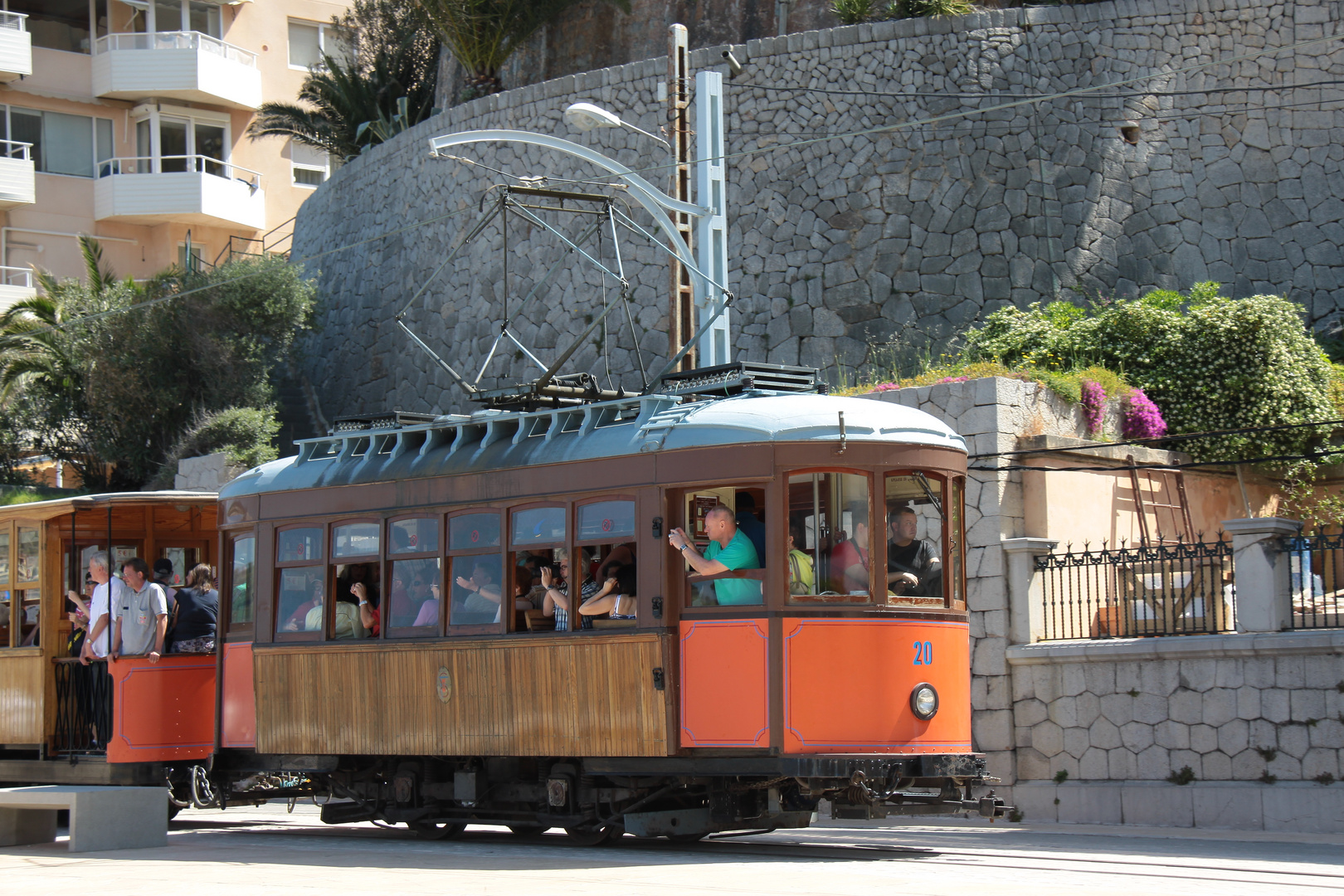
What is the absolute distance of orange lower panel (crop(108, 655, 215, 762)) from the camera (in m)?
12.6

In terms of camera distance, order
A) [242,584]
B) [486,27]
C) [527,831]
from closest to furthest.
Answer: [527,831]
[242,584]
[486,27]

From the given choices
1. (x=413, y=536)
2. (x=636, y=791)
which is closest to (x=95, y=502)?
(x=413, y=536)

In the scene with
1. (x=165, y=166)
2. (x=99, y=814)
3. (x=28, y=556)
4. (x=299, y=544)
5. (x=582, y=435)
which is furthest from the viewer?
(x=165, y=166)

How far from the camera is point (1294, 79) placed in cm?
2312

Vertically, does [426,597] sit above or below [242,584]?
below

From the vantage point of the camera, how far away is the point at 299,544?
478 inches

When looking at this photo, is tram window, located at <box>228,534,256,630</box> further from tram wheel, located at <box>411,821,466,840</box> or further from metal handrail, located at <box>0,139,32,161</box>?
metal handrail, located at <box>0,139,32,161</box>

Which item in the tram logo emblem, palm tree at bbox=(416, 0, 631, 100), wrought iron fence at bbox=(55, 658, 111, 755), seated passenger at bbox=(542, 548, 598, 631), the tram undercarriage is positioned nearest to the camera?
the tram undercarriage

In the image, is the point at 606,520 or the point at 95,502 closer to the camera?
the point at 606,520

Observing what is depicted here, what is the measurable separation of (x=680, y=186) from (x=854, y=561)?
7220 millimetres

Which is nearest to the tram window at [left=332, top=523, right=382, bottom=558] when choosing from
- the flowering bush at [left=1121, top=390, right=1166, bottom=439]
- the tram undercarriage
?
the tram undercarriage

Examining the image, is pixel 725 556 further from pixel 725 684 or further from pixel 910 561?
pixel 910 561

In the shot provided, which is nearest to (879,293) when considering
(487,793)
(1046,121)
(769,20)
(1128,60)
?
(1046,121)

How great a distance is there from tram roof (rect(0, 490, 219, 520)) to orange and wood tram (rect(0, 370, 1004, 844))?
0.89 meters
